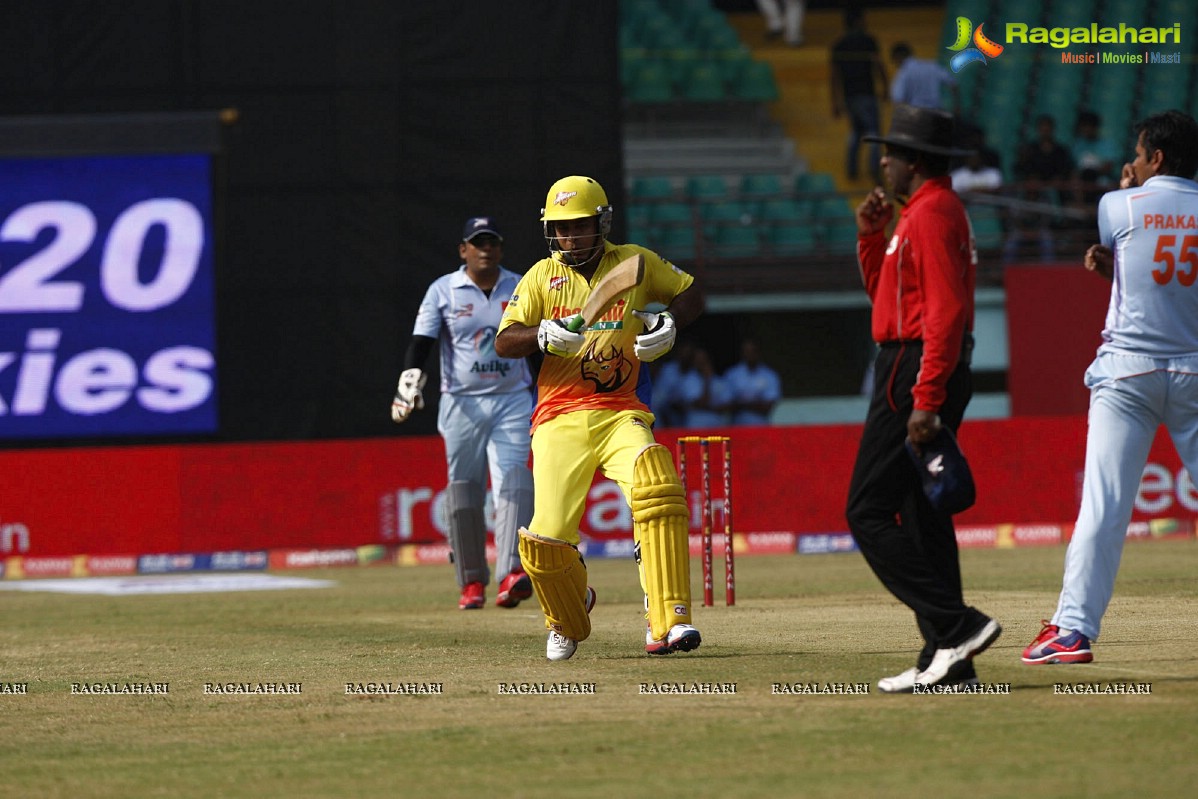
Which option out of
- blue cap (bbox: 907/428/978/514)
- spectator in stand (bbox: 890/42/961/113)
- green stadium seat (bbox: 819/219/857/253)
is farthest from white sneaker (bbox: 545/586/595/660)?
green stadium seat (bbox: 819/219/857/253)

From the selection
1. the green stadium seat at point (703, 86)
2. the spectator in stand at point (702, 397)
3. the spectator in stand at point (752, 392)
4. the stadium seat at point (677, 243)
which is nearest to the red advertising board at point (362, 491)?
the spectator in stand at point (702, 397)

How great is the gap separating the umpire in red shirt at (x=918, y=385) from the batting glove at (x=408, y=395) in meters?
5.18

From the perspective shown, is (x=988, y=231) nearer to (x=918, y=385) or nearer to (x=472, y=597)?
(x=472, y=597)

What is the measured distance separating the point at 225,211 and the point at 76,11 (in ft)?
7.74

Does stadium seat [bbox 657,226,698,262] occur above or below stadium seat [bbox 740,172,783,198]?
below

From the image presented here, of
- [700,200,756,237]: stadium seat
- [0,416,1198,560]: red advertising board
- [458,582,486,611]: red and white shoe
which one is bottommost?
[0,416,1198,560]: red advertising board

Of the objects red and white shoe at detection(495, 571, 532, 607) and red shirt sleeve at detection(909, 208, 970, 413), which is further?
red and white shoe at detection(495, 571, 532, 607)

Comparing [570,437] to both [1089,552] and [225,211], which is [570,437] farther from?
[225,211]

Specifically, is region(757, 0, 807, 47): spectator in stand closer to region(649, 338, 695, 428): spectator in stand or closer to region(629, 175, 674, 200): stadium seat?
region(629, 175, 674, 200): stadium seat

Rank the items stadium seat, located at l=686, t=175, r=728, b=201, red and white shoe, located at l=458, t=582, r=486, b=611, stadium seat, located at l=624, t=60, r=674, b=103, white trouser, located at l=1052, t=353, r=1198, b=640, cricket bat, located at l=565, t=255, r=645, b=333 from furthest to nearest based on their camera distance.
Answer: stadium seat, located at l=624, t=60, r=674, b=103 → stadium seat, located at l=686, t=175, r=728, b=201 → red and white shoe, located at l=458, t=582, r=486, b=611 → cricket bat, located at l=565, t=255, r=645, b=333 → white trouser, located at l=1052, t=353, r=1198, b=640

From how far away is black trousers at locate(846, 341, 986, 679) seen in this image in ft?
21.9

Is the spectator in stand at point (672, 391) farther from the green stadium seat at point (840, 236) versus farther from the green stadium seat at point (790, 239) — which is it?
the green stadium seat at point (840, 236)

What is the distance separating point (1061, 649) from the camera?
7320mm

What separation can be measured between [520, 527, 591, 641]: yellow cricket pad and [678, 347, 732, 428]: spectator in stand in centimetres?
1359
